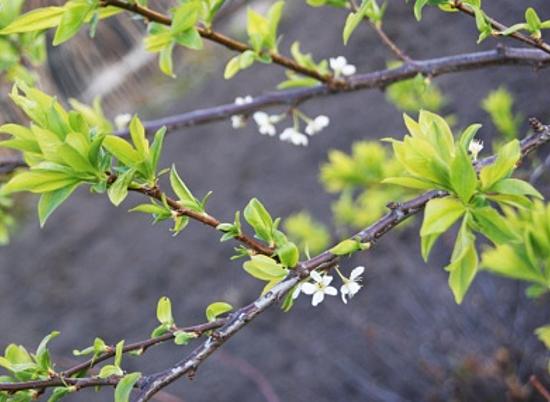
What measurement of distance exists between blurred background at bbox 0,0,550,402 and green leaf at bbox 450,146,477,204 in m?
0.73

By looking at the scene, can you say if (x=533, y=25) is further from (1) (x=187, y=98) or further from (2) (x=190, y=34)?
(1) (x=187, y=98)

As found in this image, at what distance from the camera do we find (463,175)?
32.9 inches

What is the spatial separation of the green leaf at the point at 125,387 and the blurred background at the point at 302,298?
0.98 meters

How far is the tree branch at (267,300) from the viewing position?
36.9 inches

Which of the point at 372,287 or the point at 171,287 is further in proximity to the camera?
the point at 171,287

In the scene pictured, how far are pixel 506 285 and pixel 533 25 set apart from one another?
1.89 metres

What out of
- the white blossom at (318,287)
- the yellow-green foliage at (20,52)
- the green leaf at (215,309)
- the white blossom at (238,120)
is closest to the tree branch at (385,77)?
the white blossom at (238,120)

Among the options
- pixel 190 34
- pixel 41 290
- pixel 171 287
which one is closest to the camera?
pixel 190 34

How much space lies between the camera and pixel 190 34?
1258mm

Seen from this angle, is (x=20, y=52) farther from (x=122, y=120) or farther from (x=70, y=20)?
(x=70, y=20)

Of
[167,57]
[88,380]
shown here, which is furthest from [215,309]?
[167,57]

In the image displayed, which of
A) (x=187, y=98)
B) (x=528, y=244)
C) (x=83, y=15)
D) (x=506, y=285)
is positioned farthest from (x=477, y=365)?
(x=187, y=98)

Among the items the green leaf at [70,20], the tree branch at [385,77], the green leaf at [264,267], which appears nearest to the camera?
the green leaf at [264,267]

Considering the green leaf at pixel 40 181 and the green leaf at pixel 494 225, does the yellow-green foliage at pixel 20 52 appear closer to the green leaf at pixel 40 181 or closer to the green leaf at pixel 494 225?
the green leaf at pixel 40 181
